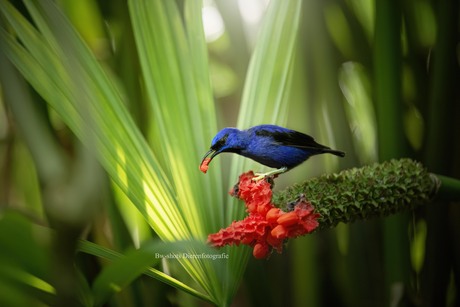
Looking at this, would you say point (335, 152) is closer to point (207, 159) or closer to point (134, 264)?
point (207, 159)

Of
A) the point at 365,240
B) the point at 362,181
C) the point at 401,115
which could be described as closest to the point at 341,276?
the point at 365,240

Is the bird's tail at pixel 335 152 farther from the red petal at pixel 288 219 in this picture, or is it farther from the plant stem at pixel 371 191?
the red petal at pixel 288 219

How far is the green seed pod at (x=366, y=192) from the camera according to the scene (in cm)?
90

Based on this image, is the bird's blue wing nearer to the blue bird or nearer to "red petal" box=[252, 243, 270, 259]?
the blue bird

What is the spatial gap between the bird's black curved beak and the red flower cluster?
0.33 feet

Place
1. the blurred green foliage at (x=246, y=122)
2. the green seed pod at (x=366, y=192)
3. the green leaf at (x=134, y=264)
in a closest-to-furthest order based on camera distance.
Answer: the green leaf at (x=134, y=264)
the green seed pod at (x=366, y=192)
the blurred green foliage at (x=246, y=122)

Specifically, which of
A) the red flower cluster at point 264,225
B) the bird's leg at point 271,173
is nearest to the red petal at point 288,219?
the red flower cluster at point 264,225

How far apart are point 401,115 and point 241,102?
34 cm

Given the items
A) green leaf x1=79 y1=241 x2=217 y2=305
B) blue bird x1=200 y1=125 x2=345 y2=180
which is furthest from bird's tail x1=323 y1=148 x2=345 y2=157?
green leaf x1=79 y1=241 x2=217 y2=305

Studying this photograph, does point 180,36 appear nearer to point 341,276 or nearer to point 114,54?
point 114,54

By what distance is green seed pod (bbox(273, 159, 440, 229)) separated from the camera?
90 centimetres

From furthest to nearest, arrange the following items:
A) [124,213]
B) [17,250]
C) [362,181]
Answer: [124,213]
[362,181]
[17,250]

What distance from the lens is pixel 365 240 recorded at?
3.46ft

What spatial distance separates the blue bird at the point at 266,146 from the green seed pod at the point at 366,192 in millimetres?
95
